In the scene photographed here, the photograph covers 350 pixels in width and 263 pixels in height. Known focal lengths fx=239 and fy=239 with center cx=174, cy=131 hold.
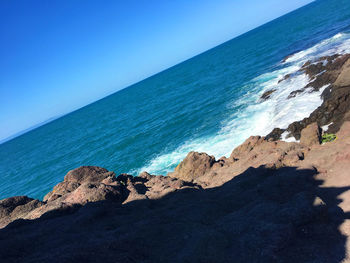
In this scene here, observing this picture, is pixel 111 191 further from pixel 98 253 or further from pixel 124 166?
pixel 124 166

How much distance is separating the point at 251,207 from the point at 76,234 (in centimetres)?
614

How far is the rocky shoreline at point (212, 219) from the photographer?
6.39 m

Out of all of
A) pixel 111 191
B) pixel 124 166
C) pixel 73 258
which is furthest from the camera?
pixel 124 166

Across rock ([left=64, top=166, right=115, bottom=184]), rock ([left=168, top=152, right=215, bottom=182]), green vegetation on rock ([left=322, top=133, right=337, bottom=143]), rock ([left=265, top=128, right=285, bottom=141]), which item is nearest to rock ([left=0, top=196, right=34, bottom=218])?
rock ([left=64, top=166, right=115, bottom=184])

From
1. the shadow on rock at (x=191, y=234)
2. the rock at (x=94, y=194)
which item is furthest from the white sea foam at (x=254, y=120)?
the shadow on rock at (x=191, y=234)

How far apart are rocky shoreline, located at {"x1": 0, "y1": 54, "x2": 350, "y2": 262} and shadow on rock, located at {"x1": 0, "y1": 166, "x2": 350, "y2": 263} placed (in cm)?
3

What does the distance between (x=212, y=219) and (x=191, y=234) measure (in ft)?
5.33

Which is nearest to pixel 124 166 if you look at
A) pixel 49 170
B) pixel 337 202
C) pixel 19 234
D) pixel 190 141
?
pixel 190 141

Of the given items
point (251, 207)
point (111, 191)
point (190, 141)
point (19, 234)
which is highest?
point (19, 234)

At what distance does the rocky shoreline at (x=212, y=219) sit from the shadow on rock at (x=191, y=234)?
3 cm

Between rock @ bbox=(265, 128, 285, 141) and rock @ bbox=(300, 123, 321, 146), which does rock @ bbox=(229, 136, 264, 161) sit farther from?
rock @ bbox=(300, 123, 321, 146)

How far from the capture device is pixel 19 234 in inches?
334

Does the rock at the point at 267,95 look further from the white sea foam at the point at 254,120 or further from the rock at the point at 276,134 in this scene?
the rock at the point at 276,134

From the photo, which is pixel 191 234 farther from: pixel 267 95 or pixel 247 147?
pixel 267 95
